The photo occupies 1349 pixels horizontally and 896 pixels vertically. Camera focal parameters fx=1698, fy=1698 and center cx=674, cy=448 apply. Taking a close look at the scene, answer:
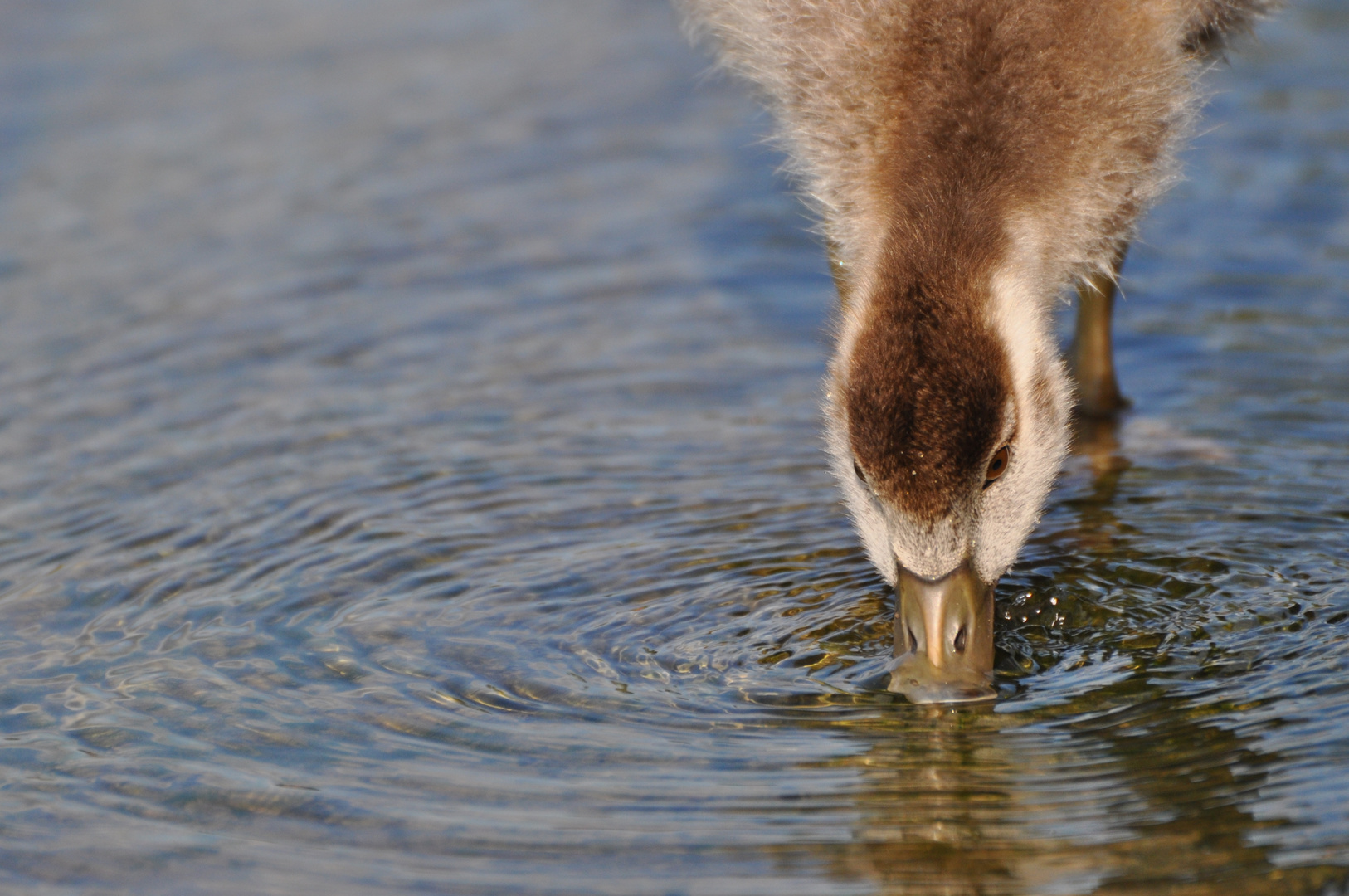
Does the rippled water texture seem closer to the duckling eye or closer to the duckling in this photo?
the duckling

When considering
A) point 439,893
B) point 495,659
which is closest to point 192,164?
point 495,659

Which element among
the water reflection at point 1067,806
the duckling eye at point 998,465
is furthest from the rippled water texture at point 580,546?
the duckling eye at point 998,465

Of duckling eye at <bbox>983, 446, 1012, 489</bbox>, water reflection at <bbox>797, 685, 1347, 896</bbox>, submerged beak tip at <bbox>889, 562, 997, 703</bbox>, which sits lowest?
water reflection at <bbox>797, 685, 1347, 896</bbox>

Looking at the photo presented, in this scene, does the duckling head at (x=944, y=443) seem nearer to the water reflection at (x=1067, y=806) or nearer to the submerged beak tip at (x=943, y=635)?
the submerged beak tip at (x=943, y=635)

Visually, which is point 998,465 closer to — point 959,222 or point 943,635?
point 943,635

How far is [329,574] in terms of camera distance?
558 centimetres

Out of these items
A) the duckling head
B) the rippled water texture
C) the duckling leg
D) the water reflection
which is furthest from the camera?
the duckling leg

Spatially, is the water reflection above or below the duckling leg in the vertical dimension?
below

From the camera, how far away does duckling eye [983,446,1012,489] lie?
4.74 meters

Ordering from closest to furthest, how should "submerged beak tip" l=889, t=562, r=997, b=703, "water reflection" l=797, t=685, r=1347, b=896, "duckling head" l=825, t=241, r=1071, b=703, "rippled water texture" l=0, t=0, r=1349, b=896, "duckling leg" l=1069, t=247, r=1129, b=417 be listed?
1. "water reflection" l=797, t=685, r=1347, b=896
2. "rippled water texture" l=0, t=0, r=1349, b=896
3. "duckling head" l=825, t=241, r=1071, b=703
4. "submerged beak tip" l=889, t=562, r=997, b=703
5. "duckling leg" l=1069, t=247, r=1129, b=417

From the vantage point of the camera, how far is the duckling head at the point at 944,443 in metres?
4.48

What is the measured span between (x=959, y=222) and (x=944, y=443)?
34.3 inches

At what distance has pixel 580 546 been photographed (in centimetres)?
575

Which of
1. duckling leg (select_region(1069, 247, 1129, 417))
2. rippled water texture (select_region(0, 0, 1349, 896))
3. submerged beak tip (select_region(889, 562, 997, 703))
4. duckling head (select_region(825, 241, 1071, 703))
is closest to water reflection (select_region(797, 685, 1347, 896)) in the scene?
rippled water texture (select_region(0, 0, 1349, 896))
